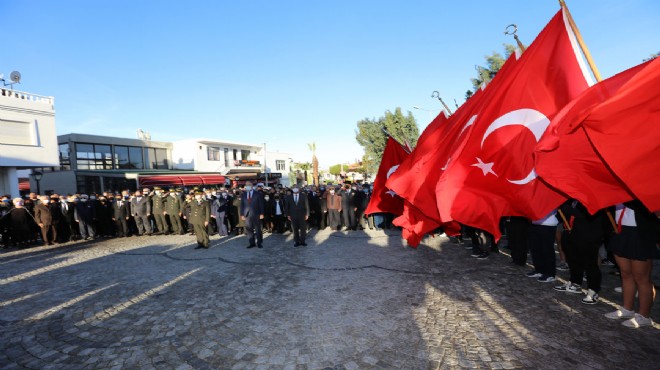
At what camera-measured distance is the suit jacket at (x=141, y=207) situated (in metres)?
12.8

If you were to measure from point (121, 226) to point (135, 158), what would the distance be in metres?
21.0

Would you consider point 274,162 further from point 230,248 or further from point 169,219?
point 230,248

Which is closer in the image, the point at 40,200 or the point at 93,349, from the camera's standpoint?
the point at 93,349

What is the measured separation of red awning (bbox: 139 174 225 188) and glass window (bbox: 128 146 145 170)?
670 cm

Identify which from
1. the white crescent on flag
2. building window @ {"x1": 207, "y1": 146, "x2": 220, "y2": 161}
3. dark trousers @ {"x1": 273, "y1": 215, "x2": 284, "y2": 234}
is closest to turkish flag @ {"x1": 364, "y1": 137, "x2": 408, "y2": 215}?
the white crescent on flag

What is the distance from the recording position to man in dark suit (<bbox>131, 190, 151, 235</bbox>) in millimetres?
12836

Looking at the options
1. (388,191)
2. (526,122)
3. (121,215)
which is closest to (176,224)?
(121,215)

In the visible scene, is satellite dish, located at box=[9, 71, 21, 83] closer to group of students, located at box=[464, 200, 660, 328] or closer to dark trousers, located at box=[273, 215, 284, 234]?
dark trousers, located at box=[273, 215, 284, 234]

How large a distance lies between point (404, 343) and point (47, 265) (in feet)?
31.3

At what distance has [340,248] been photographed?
8.94 metres

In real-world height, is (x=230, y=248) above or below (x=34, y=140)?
below

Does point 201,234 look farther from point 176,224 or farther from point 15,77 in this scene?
point 15,77

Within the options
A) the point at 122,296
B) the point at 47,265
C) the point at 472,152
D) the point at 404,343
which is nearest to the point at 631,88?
the point at 472,152

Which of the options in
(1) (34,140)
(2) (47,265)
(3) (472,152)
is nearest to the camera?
(3) (472,152)
